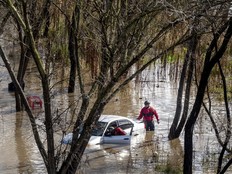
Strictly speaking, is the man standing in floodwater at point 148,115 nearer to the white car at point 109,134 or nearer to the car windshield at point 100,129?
the white car at point 109,134

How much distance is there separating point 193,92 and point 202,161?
10118 millimetres

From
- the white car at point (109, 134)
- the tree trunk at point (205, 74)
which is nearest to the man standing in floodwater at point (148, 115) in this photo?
the white car at point (109, 134)

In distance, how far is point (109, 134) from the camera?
763 inches

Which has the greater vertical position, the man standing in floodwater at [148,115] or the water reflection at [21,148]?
the man standing in floodwater at [148,115]

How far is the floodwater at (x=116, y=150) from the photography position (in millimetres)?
16703

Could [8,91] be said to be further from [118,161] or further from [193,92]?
[118,161]

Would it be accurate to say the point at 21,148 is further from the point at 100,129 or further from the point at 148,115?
the point at 148,115

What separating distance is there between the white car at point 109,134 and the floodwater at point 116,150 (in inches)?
8.0

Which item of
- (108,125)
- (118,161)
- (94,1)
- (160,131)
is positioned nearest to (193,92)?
(160,131)

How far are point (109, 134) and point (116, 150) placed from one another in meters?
0.81

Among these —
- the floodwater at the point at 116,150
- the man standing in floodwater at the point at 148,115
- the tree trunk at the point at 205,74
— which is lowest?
the floodwater at the point at 116,150

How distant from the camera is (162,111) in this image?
2441 centimetres

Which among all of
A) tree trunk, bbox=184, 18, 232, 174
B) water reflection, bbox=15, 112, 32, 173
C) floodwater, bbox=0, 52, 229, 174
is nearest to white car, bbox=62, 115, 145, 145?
floodwater, bbox=0, 52, 229, 174

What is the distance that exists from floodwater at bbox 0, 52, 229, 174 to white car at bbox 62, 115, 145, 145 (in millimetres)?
203
